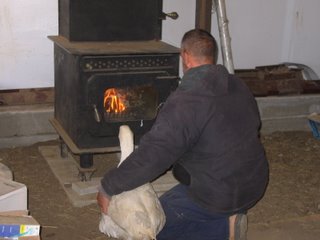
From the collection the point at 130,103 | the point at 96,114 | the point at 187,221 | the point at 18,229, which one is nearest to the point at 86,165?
the point at 96,114

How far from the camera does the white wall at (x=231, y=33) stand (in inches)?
222

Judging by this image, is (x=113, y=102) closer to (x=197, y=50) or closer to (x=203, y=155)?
(x=197, y=50)

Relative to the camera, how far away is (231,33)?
21.9ft

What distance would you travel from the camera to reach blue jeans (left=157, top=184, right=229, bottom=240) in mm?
3260

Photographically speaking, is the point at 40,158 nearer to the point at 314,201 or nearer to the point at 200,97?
the point at 314,201

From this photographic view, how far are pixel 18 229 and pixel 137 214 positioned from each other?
0.63 metres

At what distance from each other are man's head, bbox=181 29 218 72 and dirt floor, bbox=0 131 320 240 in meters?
1.75

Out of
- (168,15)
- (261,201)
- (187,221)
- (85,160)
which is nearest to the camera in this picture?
(187,221)

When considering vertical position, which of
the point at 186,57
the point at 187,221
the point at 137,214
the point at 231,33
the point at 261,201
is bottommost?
the point at 261,201

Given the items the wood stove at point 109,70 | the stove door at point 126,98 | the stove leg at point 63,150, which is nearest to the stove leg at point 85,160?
the wood stove at point 109,70

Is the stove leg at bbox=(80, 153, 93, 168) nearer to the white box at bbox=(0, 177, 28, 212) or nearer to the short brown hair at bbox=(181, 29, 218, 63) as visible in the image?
the white box at bbox=(0, 177, 28, 212)

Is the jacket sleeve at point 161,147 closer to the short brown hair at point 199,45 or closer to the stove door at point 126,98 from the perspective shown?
the short brown hair at point 199,45

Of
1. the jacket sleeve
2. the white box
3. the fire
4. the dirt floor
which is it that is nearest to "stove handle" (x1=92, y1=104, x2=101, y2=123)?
the fire

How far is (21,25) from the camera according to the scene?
565 centimetres
